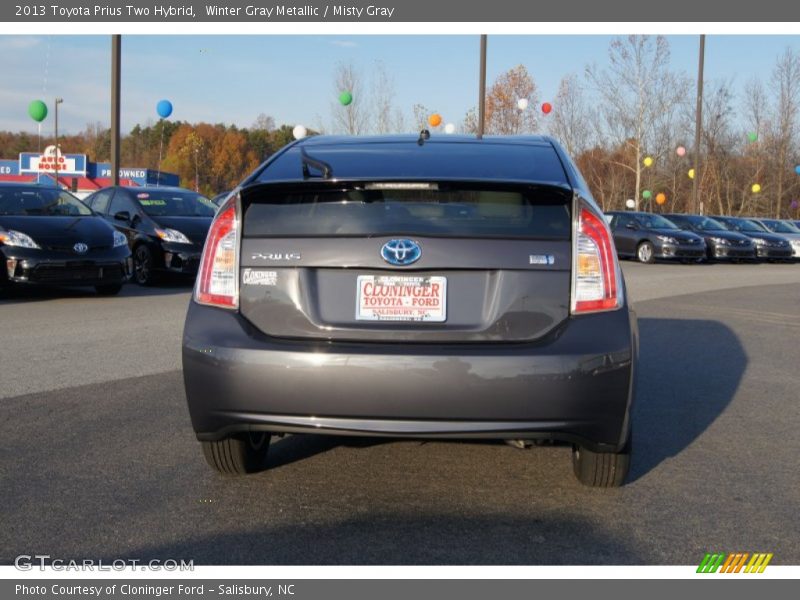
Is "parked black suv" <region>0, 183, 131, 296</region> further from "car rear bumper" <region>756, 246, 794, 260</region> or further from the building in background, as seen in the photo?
the building in background

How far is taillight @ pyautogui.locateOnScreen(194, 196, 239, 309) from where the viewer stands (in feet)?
13.5

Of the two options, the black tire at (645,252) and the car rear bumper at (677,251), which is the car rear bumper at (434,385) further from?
the black tire at (645,252)

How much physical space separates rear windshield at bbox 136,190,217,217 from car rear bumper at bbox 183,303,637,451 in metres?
11.6

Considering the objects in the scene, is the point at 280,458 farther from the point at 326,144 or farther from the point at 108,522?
the point at 326,144

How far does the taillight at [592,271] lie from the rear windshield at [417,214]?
83 millimetres

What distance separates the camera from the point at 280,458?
502 centimetres

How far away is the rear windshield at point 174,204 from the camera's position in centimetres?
1522

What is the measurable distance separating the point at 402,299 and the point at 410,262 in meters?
0.16

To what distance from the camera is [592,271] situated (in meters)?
3.99

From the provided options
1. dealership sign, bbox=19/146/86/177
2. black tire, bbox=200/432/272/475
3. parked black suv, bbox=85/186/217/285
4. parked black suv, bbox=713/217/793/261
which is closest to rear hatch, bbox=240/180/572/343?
black tire, bbox=200/432/272/475

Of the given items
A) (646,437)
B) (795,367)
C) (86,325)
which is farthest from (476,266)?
(86,325)

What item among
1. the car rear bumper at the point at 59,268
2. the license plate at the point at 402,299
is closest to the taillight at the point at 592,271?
the license plate at the point at 402,299

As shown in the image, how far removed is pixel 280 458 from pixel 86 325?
5777mm

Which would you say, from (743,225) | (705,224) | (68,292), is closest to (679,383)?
(68,292)
